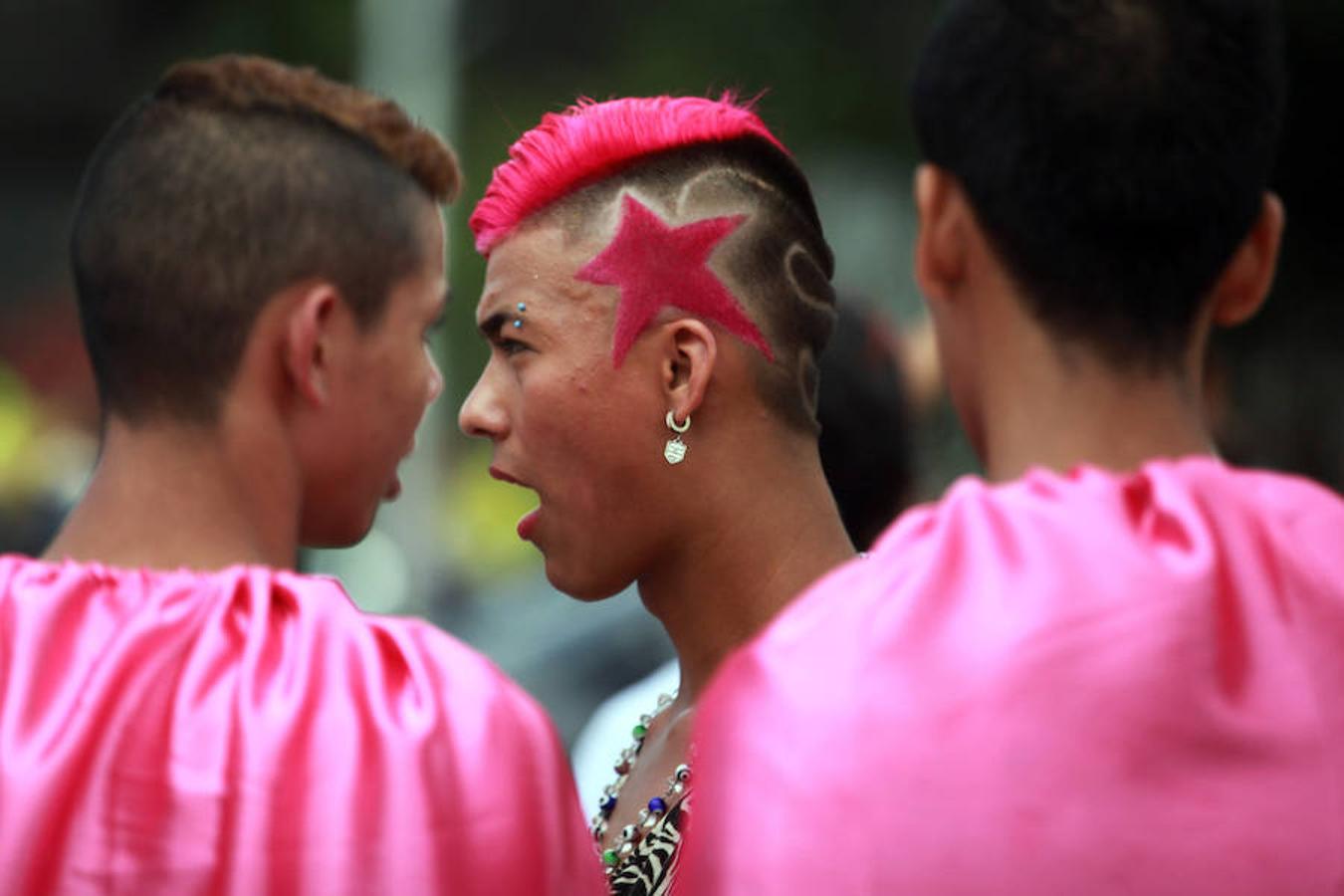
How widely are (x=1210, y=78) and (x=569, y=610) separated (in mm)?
6228

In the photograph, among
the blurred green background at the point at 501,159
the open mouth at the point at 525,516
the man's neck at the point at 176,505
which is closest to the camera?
the man's neck at the point at 176,505

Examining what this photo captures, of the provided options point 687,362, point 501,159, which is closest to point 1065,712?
point 687,362

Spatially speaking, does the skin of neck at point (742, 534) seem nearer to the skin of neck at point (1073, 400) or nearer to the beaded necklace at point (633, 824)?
the beaded necklace at point (633, 824)

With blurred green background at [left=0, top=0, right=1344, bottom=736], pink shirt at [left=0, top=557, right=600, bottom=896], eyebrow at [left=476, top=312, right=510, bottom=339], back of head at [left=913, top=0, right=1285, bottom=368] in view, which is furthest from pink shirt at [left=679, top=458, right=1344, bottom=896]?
blurred green background at [left=0, top=0, right=1344, bottom=736]

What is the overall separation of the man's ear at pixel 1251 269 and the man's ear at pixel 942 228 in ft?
0.93

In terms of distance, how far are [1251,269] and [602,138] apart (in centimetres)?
126

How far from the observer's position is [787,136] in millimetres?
18641

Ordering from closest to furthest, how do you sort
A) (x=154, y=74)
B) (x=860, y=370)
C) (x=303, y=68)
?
(x=303, y=68) → (x=860, y=370) → (x=154, y=74)

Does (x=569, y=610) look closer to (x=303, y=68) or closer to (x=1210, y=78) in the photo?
(x=303, y=68)

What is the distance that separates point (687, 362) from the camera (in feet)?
10.1

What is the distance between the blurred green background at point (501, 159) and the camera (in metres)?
9.41

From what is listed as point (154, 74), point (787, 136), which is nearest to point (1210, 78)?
point (787, 136)

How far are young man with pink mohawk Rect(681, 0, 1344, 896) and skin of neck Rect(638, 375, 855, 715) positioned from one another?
0.85 meters

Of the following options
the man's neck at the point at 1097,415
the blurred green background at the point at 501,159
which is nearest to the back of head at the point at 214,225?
the man's neck at the point at 1097,415
